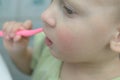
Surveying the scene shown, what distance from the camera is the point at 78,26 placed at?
0.62 meters

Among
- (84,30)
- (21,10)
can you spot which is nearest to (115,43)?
(84,30)

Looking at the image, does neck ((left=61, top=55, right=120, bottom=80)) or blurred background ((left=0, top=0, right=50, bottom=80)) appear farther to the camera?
blurred background ((left=0, top=0, right=50, bottom=80))

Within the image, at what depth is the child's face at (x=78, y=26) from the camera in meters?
0.60

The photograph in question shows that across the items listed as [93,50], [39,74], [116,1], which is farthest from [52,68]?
[116,1]

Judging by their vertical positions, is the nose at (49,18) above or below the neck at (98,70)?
above

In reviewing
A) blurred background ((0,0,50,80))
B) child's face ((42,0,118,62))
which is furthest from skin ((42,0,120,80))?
blurred background ((0,0,50,80))

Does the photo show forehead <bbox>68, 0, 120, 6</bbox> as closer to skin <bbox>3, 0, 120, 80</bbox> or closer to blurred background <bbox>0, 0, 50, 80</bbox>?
skin <bbox>3, 0, 120, 80</bbox>

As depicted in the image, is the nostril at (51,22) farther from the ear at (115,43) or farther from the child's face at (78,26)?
the ear at (115,43)

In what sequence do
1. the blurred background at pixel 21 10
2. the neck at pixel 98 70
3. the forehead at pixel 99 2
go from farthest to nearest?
the blurred background at pixel 21 10
the neck at pixel 98 70
the forehead at pixel 99 2

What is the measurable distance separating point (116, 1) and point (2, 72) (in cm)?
26

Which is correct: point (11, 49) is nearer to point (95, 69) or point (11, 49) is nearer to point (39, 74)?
point (39, 74)

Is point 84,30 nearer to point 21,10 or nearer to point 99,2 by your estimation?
point 99,2

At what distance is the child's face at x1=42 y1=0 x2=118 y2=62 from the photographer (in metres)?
0.60

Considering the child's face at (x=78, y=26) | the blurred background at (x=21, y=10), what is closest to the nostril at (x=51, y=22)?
the child's face at (x=78, y=26)
